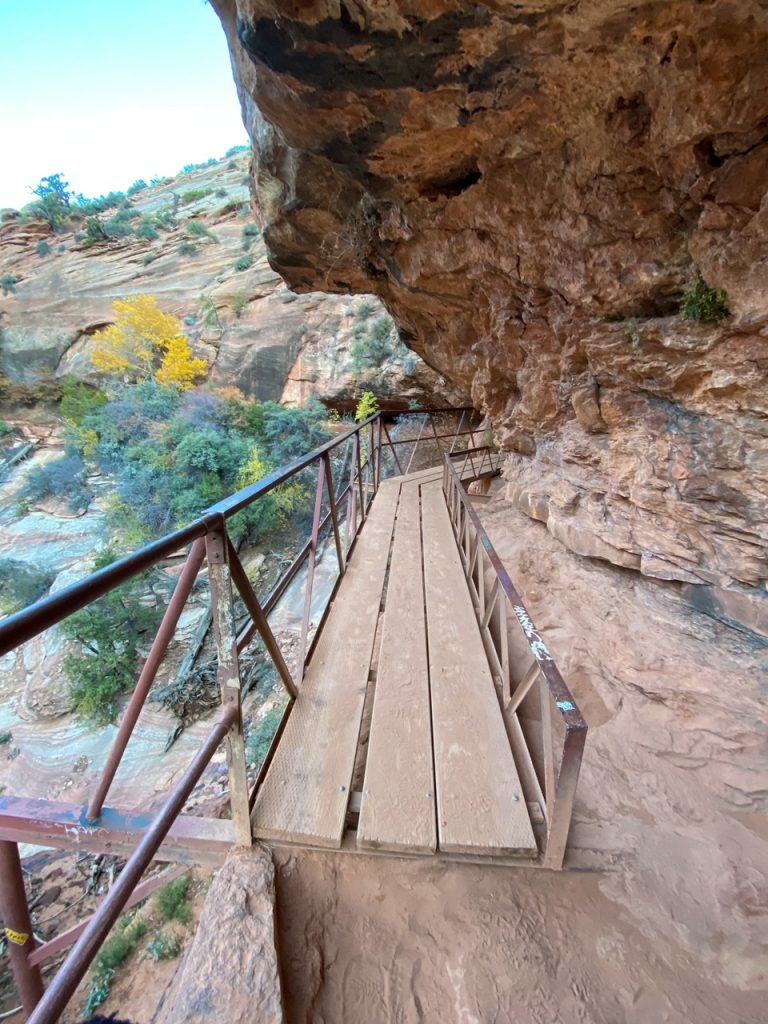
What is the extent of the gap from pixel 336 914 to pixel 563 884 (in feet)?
2.79

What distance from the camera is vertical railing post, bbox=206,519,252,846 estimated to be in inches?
51.3

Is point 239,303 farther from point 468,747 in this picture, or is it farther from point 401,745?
point 468,747

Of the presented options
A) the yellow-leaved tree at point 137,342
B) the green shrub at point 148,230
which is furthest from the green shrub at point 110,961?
the green shrub at point 148,230

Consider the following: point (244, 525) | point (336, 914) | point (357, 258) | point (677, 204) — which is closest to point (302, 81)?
point (677, 204)

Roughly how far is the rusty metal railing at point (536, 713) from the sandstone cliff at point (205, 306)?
989cm

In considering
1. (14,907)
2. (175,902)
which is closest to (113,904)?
(14,907)

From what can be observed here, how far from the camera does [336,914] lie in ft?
4.60

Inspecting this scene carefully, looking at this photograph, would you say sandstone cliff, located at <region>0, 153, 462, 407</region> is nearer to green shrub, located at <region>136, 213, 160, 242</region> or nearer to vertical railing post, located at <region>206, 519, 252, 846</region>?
green shrub, located at <region>136, 213, 160, 242</region>

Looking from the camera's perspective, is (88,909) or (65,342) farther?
(65,342)

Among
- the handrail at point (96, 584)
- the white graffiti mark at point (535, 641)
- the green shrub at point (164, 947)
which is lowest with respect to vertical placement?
the green shrub at point (164, 947)

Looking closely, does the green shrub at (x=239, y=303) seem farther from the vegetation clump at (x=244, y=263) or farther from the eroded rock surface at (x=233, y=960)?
the eroded rock surface at (x=233, y=960)

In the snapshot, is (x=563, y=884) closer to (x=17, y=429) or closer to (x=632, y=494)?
(x=632, y=494)

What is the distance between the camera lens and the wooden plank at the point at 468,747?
1462mm

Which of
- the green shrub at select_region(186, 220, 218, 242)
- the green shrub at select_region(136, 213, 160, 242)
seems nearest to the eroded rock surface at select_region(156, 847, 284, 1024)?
the green shrub at select_region(186, 220, 218, 242)
